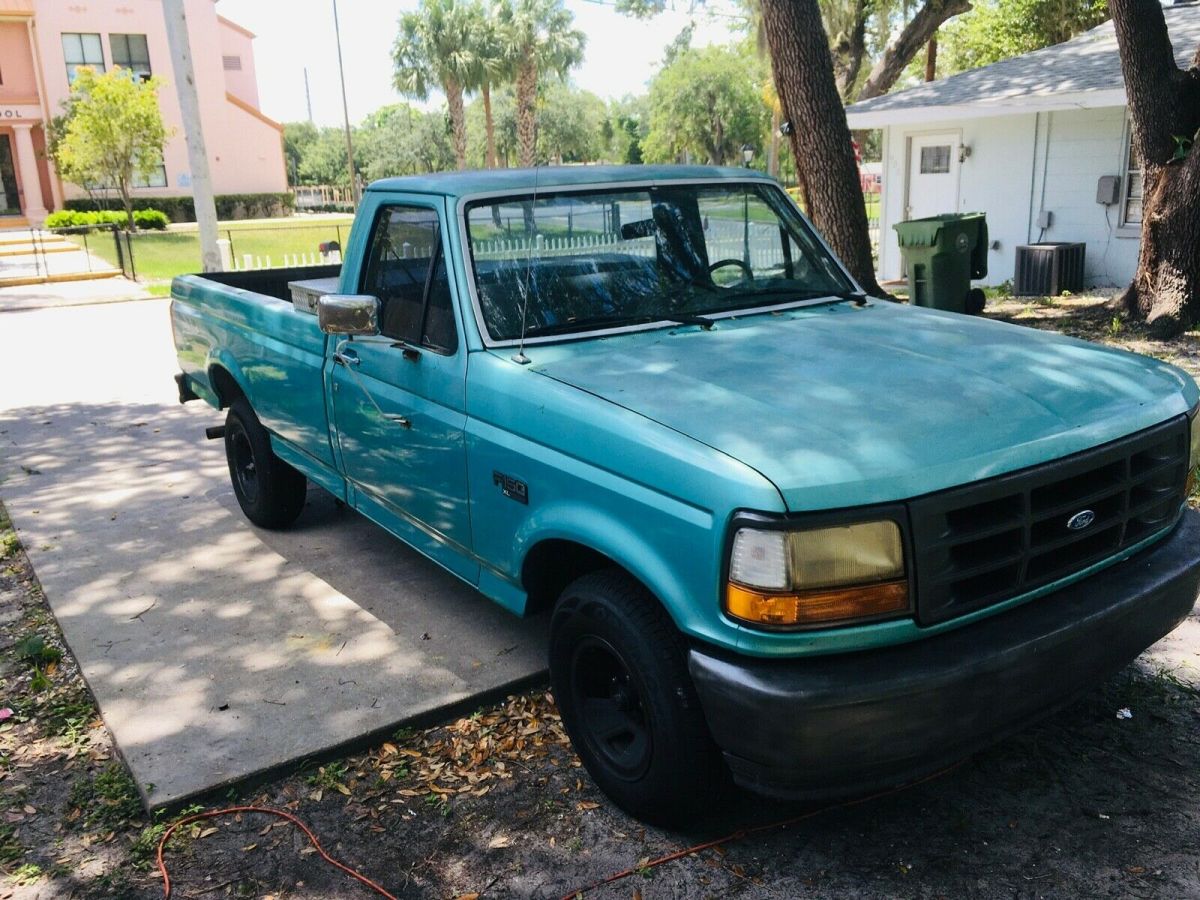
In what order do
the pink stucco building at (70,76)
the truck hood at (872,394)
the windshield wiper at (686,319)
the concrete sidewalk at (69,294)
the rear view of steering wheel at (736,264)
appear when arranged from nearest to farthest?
the truck hood at (872,394) → the windshield wiper at (686,319) → the rear view of steering wheel at (736,264) → the concrete sidewalk at (69,294) → the pink stucco building at (70,76)

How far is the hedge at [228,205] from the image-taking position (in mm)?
42500

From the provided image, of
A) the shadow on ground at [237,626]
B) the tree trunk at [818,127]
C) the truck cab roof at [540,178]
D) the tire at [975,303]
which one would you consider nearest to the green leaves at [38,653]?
the shadow on ground at [237,626]

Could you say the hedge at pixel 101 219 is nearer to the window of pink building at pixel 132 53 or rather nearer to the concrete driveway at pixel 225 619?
the window of pink building at pixel 132 53

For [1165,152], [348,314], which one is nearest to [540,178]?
[348,314]

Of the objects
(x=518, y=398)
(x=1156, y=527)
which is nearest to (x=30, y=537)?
(x=518, y=398)

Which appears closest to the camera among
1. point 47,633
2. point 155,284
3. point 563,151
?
point 47,633

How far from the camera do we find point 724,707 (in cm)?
266

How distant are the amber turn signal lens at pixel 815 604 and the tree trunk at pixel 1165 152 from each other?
8839 millimetres

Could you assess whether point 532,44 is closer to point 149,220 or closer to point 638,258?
point 149,220

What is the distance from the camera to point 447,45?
45.4 m

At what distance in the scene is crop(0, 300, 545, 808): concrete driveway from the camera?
151 inches

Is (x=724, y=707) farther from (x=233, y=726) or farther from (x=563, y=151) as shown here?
(x=563, y=151)

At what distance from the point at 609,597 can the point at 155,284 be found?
65.0 feet

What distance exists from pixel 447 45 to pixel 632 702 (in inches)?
1830
